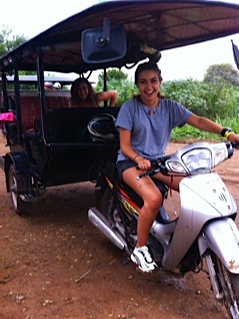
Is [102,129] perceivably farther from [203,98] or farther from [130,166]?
[203,98]

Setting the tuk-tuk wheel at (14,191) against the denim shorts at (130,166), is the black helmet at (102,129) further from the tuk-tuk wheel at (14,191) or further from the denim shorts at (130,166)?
the tuk-tuk wheel at (14,191)

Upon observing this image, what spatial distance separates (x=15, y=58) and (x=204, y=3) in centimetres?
232

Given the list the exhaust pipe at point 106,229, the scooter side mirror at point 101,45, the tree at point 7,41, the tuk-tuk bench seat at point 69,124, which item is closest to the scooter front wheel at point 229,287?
the exhaust pipe at point 106,229

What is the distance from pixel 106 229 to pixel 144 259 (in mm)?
709

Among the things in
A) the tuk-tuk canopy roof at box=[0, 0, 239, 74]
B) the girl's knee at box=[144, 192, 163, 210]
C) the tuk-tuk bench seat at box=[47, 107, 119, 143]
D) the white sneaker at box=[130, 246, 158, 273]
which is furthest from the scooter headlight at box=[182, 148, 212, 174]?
the tuk-tuk bench seat at box=[47, 107, 119, 143]

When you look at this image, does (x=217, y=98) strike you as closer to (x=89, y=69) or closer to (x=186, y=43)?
(x=89, y=69)

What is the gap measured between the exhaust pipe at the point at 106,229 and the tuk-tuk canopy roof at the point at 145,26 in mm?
1641

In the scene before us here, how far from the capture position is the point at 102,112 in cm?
432

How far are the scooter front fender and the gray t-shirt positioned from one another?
0.91 m

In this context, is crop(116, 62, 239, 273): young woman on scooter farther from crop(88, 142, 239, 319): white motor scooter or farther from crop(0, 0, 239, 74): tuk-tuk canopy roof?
crop(0, 0, 239, 74): tuk-tuk canopy roof

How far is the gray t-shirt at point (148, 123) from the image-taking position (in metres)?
3.14

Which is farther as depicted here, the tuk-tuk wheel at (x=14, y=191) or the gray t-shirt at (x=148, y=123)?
the tuk-tuk wheel at (x=14, y=191)

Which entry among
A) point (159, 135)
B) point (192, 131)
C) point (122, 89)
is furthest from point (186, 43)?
point (122, 89)

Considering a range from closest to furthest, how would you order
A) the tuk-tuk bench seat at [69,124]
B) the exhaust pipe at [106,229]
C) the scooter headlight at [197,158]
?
the scooter headlight at [197,158] → the exhaust pipe at [106,229] → the tuk-tuk bench seat at [69,124]
